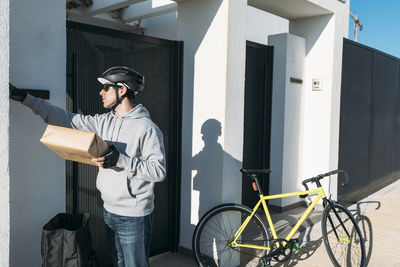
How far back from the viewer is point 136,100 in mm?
3893

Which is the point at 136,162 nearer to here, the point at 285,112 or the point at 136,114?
the point at 136,114

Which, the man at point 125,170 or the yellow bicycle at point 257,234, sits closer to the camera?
the man at point 125,170

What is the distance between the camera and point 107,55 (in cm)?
364

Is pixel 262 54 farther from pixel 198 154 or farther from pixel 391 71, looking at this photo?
pixel 391 71

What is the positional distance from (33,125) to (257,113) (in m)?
3.49

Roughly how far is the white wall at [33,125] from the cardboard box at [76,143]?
2.37 feet

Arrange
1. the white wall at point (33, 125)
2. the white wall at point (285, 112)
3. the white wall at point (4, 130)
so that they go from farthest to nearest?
the white wall at point (285, 112)
the white wall at point (33, 125)
the white wall at point (4, 130)

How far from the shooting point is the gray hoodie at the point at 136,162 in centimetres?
248

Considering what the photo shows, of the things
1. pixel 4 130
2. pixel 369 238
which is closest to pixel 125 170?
pixel 4 130

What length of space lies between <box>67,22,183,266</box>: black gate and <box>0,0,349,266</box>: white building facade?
0.37 feet

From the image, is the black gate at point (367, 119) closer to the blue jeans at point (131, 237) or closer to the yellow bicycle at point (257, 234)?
the yellow bicycle at point (257, 234)

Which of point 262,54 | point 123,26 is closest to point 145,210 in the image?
point 262,54

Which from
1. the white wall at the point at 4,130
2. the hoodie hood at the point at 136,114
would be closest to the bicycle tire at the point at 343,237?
the hoodie hood at the point at 136,114

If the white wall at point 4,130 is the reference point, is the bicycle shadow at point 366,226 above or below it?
below
